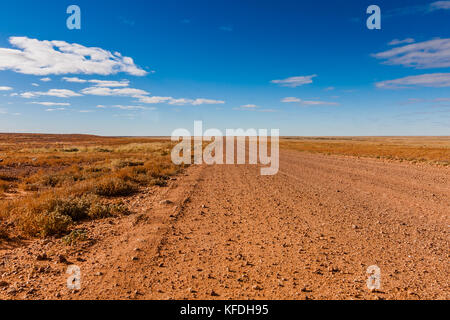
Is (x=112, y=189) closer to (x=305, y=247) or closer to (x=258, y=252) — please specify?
(x=258, y=252)

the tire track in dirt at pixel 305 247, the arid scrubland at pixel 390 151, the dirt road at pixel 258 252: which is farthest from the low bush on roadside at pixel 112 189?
the arid scrubland at pixel 390 151

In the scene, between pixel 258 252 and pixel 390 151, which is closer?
pixel 258 252

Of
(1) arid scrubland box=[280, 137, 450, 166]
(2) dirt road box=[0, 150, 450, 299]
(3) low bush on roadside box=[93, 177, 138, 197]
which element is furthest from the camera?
(1) arid scrubland box=[280, 137, 450, 166]

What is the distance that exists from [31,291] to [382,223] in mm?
7445

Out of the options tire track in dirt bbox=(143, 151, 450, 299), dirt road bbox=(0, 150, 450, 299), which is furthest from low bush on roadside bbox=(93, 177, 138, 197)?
tire track in dirt bbox=(143, 151, 450, 299)

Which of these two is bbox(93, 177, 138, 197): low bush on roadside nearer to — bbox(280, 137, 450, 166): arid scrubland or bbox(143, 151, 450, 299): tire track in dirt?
bbox(143, 151, 450, 299): tire track in dirt

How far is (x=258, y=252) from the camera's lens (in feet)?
16.1

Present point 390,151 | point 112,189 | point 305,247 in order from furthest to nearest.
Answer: point 390,151, point 112,189, point 305,247

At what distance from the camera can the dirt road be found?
362cm

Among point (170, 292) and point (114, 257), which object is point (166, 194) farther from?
point (170, 292)

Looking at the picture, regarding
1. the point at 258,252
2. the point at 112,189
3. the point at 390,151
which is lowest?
the point at 258,252

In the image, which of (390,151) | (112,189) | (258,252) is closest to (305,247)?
(258,252)

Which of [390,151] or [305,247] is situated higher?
[390,151]
